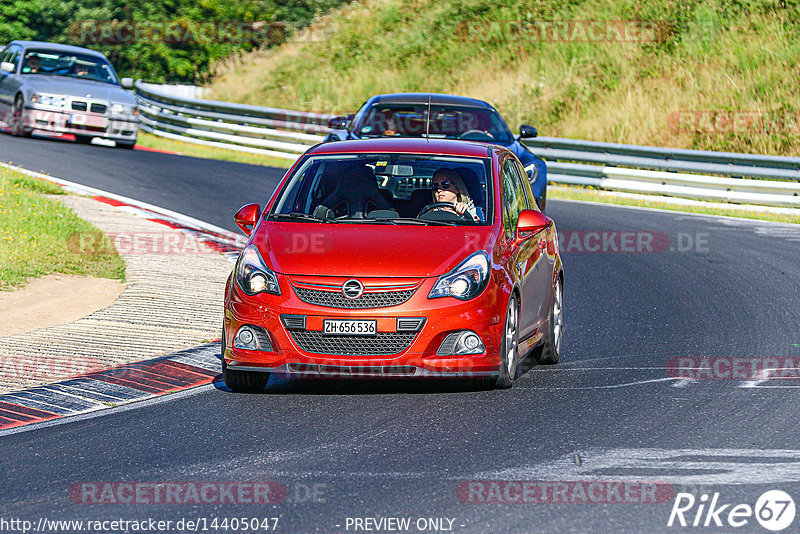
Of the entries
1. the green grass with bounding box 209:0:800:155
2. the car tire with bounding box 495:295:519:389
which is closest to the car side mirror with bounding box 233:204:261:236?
the car tire with bounding box 495:295:519:389

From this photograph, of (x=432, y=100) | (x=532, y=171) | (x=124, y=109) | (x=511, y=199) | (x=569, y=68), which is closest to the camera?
(x=511, y=199)

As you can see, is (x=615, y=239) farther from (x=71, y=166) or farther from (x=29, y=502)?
(x=29, y=502)

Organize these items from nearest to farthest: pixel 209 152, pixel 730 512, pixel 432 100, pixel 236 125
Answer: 1. pixel 730 512
2. pixel 432 100
3. pixel 209 152
4. pixel 236 125

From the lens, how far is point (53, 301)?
11305 millimetres

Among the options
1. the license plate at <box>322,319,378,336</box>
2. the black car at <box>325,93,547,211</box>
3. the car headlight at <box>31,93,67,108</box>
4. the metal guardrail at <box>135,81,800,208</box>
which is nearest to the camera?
the license plate at <box>322,319,378,336</box>

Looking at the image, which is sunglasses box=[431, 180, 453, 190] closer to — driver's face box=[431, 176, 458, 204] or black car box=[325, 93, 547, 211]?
driver's face box=[431, 176, 458, 204]

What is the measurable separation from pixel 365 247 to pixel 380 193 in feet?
3.59

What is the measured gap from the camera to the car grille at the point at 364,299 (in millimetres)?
7902

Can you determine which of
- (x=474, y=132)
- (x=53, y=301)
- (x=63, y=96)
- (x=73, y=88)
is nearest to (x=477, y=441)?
(x=53, y=301)

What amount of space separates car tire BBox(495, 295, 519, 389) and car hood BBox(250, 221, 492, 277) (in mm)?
469

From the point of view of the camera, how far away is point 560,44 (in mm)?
35969

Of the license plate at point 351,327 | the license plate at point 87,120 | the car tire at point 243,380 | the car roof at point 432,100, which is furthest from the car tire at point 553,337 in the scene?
the license plate at point 87,120

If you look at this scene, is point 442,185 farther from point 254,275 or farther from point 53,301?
point 53,301

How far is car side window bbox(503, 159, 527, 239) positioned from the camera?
8.97 m
